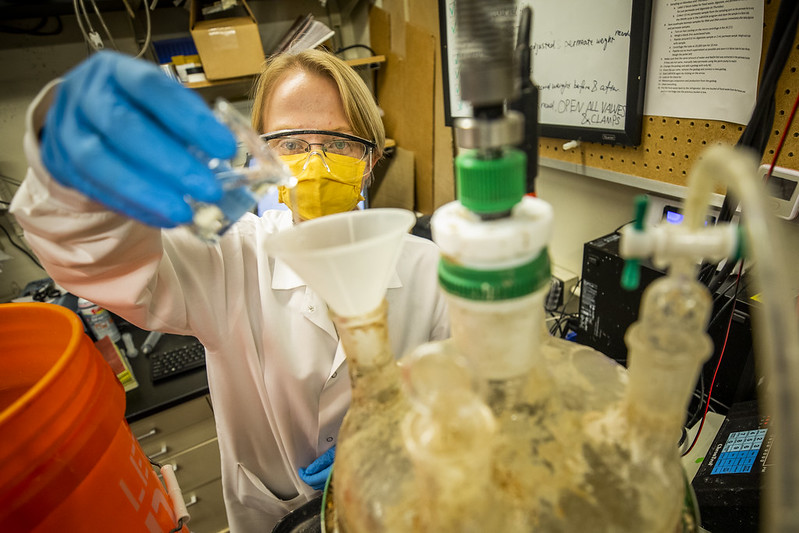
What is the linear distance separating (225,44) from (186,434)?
5.98 ft

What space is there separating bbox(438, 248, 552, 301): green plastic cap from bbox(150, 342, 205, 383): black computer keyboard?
1.63m

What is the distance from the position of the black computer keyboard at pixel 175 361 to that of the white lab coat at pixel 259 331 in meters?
0.70

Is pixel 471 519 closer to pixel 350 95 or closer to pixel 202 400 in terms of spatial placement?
pixel 350 95

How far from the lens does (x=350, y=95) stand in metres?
1.15

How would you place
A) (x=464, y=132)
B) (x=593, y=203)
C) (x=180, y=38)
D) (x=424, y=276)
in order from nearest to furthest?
(x=464, y=132), (x=424, y=276), (x=593, y=203), (x=180, y=38)

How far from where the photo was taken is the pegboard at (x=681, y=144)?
0.92 meters

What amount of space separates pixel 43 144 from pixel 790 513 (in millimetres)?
703

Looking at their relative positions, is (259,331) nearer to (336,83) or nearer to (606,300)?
(336,83)

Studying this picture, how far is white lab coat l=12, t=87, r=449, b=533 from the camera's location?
0.81 m

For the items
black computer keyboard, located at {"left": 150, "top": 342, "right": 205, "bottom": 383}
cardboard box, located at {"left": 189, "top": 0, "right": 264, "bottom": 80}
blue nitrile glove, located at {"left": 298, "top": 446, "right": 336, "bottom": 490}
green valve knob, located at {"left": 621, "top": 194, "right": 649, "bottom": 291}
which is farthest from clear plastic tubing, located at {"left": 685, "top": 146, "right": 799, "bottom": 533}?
cardboard box, located at {"left": 189, "top": 0, "right": 264, "bottom": 80}

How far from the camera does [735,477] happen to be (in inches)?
30.1

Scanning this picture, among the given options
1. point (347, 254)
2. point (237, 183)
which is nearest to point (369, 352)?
point (347, 254)

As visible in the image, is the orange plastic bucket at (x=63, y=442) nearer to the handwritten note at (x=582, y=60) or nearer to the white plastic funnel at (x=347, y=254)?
the white plastic funnel at (x=347, y=254)

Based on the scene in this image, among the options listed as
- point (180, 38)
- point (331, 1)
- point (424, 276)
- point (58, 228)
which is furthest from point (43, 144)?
point (331, 1)
